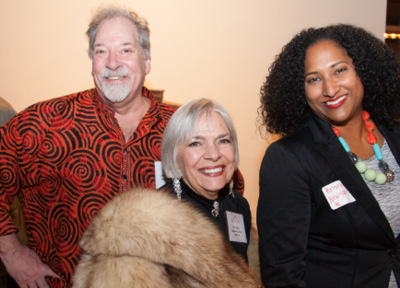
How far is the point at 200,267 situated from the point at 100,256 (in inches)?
13.5

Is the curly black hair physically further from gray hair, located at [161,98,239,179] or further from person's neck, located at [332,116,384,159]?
gray hair, located at [161,98,239,179]

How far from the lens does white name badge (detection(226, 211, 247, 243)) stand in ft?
6.22

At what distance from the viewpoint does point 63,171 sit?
192 cm

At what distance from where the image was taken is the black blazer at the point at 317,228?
1.57 m

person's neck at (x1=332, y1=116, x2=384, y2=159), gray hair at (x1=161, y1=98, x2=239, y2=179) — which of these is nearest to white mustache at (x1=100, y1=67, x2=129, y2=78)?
gray hair at (x1=161, y1=98, x2=239, y2=179)

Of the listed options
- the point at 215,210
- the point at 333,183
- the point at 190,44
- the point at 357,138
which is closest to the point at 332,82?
the point at 357,138

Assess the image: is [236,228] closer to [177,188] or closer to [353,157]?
[177,188]

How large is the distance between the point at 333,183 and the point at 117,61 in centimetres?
122

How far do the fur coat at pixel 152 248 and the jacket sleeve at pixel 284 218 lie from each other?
202 mm

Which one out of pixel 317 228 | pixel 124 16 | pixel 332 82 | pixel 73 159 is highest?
pixel 124 16

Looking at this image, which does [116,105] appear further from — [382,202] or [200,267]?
[382,202]

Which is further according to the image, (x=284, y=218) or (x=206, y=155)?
(x=206, y=155)

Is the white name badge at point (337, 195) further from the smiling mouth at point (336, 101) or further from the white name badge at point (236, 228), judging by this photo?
the white name badge at point (236, 228)

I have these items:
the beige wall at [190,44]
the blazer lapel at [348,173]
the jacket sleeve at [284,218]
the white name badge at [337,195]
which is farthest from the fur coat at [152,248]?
the beige wall at [190,44]
